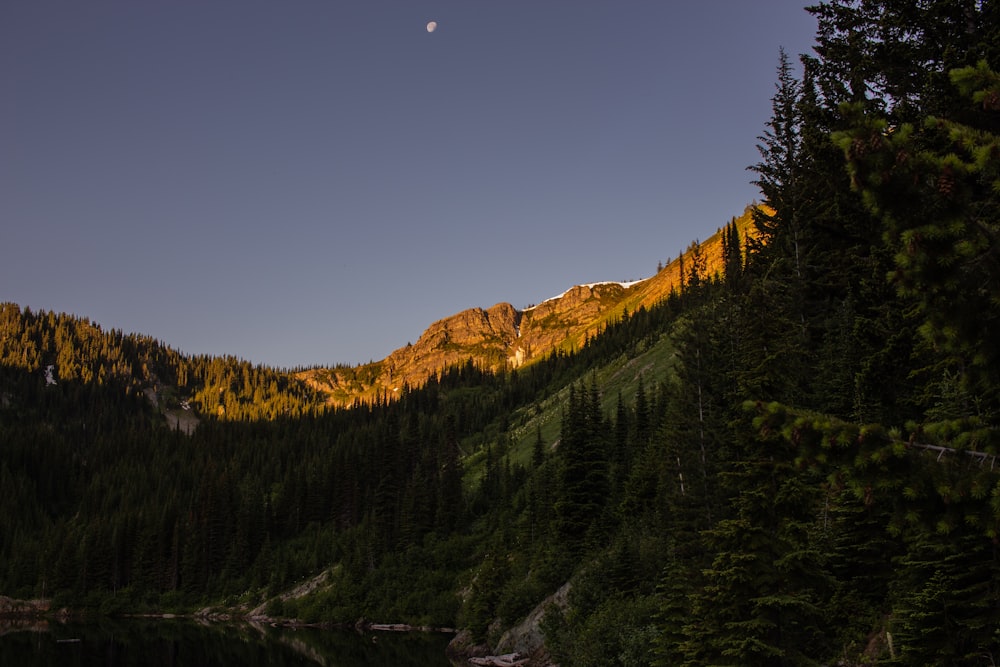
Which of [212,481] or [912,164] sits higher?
[912,164]

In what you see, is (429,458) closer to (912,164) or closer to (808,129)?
(808,129)

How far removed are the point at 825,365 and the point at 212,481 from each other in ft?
416

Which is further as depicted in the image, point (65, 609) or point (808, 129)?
point (65, 609)

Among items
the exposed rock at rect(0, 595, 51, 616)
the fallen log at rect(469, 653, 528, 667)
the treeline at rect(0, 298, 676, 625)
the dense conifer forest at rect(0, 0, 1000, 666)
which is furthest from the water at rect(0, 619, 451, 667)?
the exposed rock at rect(0, 595, 51, 616)

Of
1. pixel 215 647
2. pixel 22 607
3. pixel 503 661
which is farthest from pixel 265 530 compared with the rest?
pixel 503 661

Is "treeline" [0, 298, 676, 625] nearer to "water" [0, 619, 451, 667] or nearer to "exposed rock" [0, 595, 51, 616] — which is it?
"exposed rock" [0, 595, 51, 616]

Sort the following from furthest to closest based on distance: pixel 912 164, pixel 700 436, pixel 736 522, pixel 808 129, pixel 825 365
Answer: pixel 808 129, pixel 825 365, pixel 700 436, pixel 736 522, pixel 912 164

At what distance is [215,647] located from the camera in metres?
69.9

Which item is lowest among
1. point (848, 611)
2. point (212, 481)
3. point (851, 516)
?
point (212, 481)

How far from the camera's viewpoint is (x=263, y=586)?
114m

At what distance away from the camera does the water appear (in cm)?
5881

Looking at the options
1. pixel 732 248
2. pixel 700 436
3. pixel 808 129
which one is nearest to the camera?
pixel 700 436

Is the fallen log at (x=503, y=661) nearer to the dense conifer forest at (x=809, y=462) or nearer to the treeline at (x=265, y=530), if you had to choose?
the dense conifer forest at (x=809, y=462)

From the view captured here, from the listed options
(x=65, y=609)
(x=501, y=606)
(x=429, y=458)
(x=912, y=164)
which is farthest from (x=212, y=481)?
(x=912, y=164)
